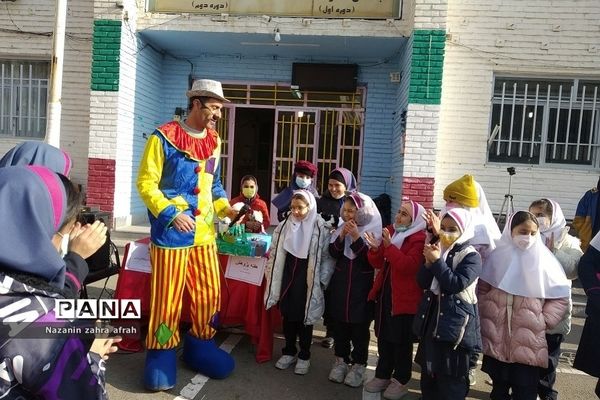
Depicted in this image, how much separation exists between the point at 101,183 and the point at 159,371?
5.20m

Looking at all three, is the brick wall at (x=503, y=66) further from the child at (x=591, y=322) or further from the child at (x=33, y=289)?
the child at (x=33, y=289)

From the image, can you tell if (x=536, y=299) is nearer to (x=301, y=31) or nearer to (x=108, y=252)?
(x=108, y=252)

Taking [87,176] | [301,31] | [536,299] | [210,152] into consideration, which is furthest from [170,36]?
[536,299]

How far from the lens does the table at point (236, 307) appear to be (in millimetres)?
3773

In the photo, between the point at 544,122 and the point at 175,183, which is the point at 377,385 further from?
the point at 544,122

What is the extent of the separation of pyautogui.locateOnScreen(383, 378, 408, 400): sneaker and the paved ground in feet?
0.26

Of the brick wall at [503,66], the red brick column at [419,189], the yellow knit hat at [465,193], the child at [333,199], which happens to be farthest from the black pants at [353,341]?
the brick wall at [503,66]

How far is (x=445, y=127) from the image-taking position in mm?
7582

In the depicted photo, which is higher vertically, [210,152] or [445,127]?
[445,127]

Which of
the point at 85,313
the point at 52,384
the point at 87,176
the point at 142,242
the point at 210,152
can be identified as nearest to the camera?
the point at 52,384

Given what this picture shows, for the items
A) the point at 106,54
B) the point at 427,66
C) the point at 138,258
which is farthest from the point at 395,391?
the point at 106,54

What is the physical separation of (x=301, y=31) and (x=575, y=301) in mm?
5309

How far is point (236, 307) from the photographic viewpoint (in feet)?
13.4

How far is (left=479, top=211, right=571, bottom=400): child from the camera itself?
2822 millimetres
